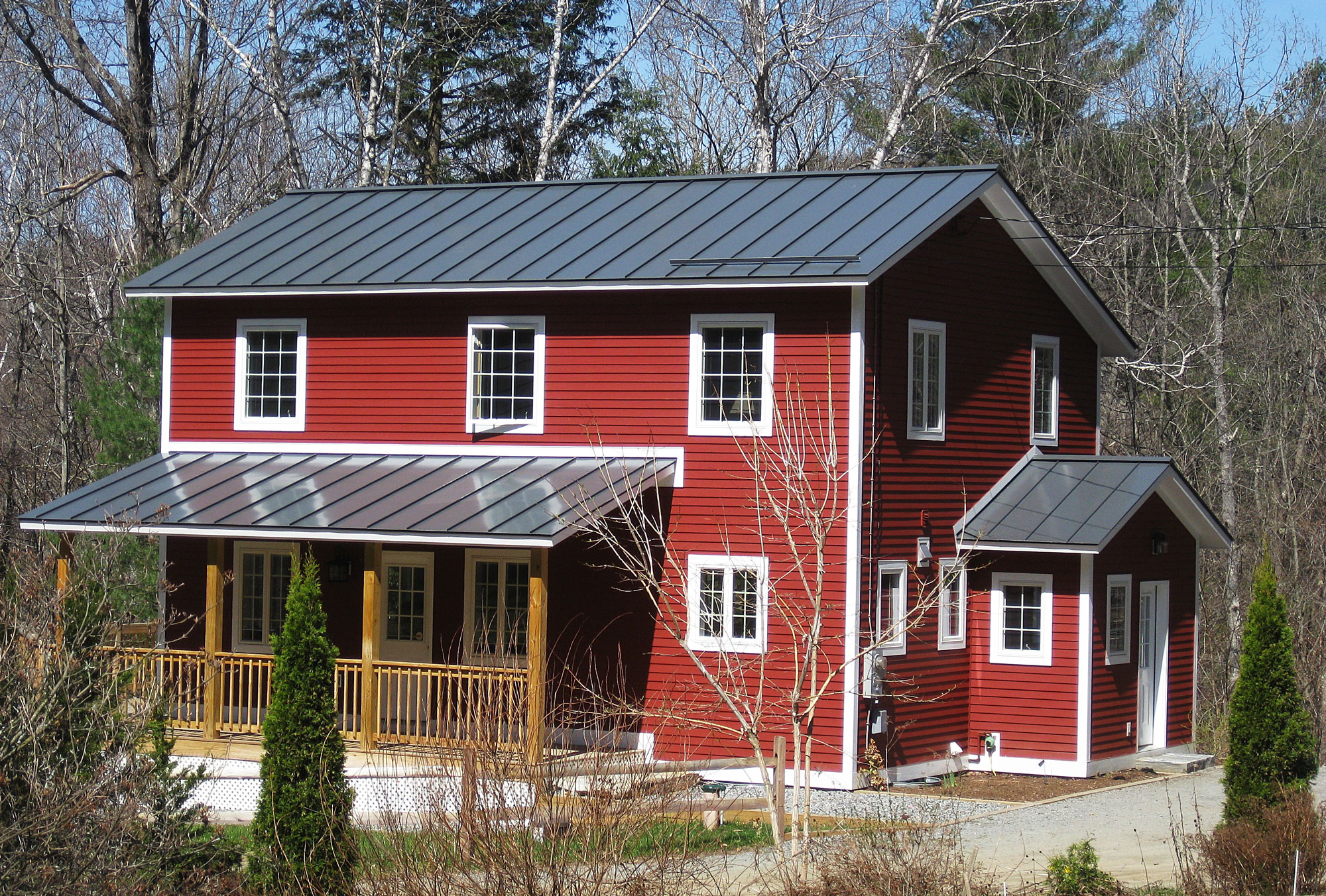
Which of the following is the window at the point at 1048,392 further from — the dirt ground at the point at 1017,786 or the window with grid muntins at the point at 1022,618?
the dirt ground at the point at 1017,786

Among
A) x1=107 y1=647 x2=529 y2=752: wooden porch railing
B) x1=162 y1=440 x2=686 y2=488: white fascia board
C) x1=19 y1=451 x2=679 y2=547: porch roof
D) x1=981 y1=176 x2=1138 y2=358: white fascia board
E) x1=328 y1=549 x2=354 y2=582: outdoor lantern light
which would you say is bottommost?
x1=107 y1=647 x2=529 y2=752: wooden porch railing

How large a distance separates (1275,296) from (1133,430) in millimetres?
4870

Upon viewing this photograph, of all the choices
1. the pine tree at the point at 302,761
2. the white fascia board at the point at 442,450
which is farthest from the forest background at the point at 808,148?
the pine tree at the point at 302,761

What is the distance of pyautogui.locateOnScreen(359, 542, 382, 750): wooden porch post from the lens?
→ 60.0 ft

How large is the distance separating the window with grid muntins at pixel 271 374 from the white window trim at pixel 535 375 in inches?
105

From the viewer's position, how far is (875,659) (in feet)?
60.6

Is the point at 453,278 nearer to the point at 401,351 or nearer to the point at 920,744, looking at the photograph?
the point at 401,351

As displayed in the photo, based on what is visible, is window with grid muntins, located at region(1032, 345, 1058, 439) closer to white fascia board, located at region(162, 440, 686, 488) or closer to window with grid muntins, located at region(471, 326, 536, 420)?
white fascia board, located at region(162, 440, 686, 488)

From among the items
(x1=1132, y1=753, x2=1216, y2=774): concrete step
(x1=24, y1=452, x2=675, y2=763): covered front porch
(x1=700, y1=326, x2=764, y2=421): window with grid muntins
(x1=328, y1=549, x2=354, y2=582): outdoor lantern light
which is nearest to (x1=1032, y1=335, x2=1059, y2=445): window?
(x1=1132, y1=753, x2=1216, y2=774): concrete step

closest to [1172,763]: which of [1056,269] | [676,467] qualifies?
[1056,269]

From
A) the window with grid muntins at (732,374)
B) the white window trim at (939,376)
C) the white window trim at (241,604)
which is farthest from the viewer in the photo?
the white window trim at (241,604)

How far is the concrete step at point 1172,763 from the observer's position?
→ 20.9 metres

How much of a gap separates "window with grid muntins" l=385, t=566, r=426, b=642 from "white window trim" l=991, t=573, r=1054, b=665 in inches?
286

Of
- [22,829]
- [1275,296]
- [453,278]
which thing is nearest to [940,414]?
[453,278]
